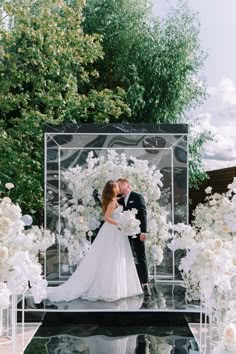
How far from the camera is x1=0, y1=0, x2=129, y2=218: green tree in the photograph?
12.9 meters

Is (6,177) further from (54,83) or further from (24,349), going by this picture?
(24,349)

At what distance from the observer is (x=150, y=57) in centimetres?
1521

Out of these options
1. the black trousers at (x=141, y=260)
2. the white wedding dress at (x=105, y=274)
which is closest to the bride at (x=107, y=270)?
the white wedding dress at (x=105, y=274)

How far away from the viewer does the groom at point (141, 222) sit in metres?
7.87

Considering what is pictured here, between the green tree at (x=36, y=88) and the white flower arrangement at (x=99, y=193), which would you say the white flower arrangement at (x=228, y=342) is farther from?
the green tree at (x=36, y=88)

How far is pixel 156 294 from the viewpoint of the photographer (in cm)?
791

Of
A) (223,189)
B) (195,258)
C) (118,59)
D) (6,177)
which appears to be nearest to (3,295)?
(195,258)

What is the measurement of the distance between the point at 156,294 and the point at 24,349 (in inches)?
101

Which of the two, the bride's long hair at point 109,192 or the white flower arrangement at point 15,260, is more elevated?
the bride's long hair at point 109,192

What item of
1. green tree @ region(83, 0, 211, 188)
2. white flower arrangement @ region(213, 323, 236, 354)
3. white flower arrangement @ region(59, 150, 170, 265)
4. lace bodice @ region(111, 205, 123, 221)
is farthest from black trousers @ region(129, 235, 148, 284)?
green tree @ region(83, 0, 211, 188)

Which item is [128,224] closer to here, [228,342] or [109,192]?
[109,192]

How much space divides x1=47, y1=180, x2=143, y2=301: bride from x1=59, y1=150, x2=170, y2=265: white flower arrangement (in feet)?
3.84

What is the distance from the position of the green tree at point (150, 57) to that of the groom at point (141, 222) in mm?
7125

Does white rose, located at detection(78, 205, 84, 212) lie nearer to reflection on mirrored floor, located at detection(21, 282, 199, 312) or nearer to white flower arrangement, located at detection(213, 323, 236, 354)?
reflection on mirrored floor, located at detection(21, 282, 199, 312)
